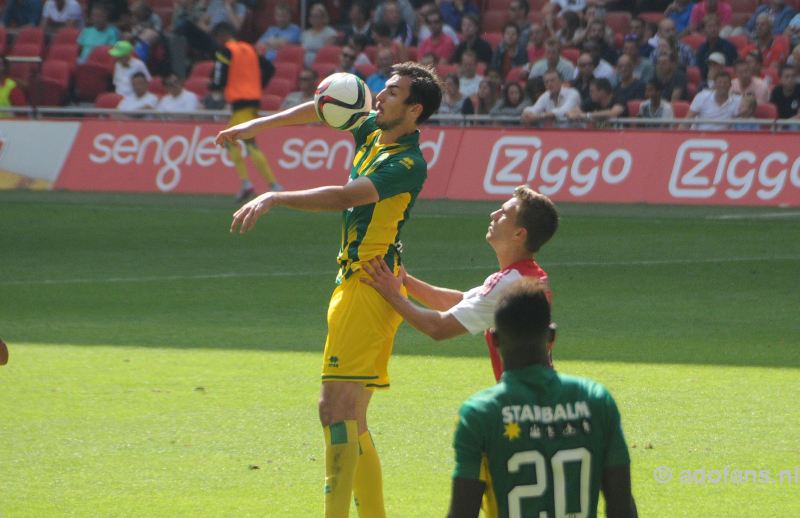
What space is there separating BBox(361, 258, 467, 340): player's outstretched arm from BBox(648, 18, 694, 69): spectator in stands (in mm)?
17529

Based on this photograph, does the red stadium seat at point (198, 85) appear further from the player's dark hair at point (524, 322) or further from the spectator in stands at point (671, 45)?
the player's dark hair at point (524, 322)

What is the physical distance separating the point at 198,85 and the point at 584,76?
7830 mm

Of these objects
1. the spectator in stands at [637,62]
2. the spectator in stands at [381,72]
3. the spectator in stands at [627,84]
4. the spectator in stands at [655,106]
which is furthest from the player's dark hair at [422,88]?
the spectator in stands at [381,72]

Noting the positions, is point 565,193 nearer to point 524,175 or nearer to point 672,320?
point 524,175

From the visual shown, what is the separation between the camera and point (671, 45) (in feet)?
73.9

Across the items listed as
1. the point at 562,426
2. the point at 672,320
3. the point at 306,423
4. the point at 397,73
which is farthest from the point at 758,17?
the point at 562,426

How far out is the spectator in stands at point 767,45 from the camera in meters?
22.5

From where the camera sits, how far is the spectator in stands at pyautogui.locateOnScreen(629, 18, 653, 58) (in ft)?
77.1

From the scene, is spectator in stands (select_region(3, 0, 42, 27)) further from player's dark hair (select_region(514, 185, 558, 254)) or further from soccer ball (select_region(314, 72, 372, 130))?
player's dark hair (select_region(514, 185, 558, 254))

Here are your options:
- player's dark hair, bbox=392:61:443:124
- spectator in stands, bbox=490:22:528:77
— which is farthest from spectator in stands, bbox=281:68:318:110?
player's dark hair, bbox=392:61:443:124

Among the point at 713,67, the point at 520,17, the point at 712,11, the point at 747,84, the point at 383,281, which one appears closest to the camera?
the point at 383,281

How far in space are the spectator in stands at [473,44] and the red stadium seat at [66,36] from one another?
8.69 meters

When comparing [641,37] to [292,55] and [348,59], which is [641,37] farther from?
[292,55]

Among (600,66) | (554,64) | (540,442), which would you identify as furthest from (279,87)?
(540,442)
